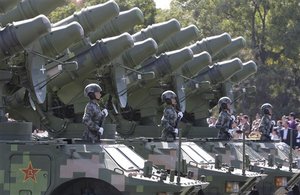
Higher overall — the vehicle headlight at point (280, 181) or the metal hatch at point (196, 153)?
the metal hatch at point (196, 153)

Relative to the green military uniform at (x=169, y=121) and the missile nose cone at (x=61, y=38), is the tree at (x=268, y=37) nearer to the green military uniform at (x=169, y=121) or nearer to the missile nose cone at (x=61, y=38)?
the green military uniform at (x=169, y=121)

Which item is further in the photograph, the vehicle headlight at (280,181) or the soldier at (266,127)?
the soldier at (266,127)

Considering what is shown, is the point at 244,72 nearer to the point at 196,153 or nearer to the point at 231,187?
the point at 196,153

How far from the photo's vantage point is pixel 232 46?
2866 cm

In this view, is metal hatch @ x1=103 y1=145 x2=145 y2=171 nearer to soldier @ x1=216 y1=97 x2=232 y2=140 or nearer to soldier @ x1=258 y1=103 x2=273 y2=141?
soldier @ x1=216 y1=97 x2=232 y2=140

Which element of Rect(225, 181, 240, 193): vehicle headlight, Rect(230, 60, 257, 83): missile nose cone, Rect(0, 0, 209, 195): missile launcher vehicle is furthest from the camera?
Rect(230, 60, 257, 83): missile nose cone

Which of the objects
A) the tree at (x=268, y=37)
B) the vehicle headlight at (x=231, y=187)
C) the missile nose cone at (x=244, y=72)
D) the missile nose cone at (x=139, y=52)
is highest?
the tree at (x=268, y=37)

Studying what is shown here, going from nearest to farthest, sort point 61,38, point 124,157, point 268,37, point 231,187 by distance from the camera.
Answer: point 124,157
point 231,187
point 61,38
point 268,37

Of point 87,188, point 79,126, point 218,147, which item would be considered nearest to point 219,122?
point 218,147

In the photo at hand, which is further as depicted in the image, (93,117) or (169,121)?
(169,121)

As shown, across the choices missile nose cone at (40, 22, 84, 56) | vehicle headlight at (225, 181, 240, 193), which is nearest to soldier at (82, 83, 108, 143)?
missile nose cone at (40, 22, 84, 56)

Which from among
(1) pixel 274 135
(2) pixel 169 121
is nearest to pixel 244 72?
(1) pixel 274 135

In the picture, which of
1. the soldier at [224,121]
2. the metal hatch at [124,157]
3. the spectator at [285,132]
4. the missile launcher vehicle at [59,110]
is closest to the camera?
the missile launcher vehicle at [59,110]

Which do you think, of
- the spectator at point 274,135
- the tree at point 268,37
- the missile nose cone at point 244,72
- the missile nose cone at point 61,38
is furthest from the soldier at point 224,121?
the tree at point 268,37
